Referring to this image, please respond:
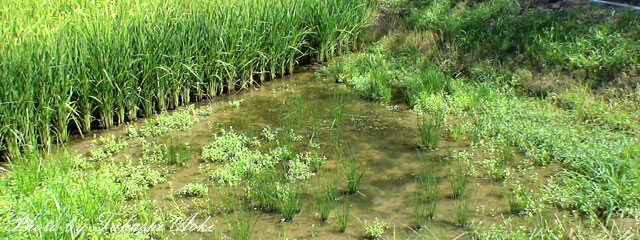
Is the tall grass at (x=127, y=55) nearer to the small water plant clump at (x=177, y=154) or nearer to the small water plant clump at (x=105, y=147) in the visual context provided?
the small water plant clump at (x=105, y=147)

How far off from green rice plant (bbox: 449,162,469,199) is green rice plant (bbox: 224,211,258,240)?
5.20 feet

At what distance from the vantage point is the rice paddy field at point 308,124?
4.46m

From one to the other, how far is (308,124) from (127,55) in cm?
196

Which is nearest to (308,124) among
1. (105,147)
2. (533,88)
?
(105,147)

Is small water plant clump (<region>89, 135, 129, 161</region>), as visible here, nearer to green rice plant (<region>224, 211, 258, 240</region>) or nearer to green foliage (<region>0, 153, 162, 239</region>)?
green foliage (<region>0, 153, 162, 239</region>)

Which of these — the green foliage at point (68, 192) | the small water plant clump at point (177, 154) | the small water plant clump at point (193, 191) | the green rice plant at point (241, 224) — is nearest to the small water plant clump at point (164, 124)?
the small water plant clump at point (177, 154)

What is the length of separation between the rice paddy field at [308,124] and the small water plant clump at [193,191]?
1 cm

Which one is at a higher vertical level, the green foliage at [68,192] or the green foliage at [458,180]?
the green foliage at [68,192]

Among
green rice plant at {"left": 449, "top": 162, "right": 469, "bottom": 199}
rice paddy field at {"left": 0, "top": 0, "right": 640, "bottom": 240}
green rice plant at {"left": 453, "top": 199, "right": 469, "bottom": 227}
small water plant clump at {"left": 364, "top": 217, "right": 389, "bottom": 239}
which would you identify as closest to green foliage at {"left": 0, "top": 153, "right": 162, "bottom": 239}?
rice paddy field at {"left": 0, "top": 0, "right": 640, "bottom": 240}

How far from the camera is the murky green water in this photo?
14.8ft

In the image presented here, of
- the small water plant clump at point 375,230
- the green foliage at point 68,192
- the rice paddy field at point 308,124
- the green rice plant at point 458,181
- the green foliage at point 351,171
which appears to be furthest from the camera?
the green foliage at point 351,171

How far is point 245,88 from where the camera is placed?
7.79 metres

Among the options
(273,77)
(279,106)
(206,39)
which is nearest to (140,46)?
(206,39)

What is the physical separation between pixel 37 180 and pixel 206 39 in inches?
113
